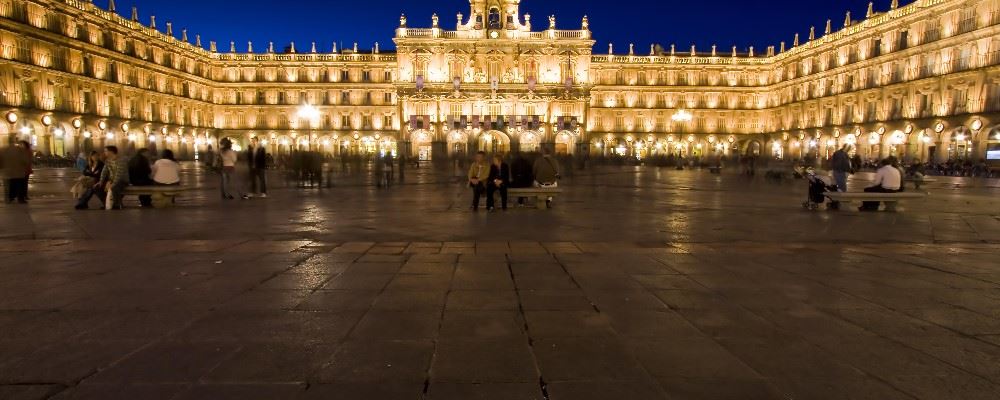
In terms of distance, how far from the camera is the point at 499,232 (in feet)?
29.6

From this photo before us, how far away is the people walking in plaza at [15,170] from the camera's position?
13.2 meters

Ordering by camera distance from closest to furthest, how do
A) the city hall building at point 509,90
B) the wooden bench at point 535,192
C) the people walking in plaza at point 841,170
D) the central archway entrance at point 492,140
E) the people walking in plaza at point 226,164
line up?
1. the wooden bench at point 535,192
2. the people walking in plaza at point 841,170
3. the people walking in plaza at point 226,164
4. the city hall building at point 509,90
5. the central archway entrance at point 492,140

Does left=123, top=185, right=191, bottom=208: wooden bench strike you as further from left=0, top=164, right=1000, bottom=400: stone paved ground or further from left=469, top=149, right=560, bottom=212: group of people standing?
left=469, top=149, right=560, bottom=212: group of people standing

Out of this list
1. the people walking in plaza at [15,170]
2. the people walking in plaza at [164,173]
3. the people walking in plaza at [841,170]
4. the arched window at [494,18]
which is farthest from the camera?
the arched window at [494,18]

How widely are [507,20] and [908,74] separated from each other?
37995 mm

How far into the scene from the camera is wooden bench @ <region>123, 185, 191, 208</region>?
12367mm

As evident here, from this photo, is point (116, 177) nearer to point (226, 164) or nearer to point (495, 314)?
point (226, 164)

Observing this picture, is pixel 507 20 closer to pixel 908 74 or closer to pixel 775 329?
pixel 908 74

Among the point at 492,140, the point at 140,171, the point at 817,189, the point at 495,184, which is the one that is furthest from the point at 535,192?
the point at 492,140

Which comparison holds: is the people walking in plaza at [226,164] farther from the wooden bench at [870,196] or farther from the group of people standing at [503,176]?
the wooden bench at [870,196]

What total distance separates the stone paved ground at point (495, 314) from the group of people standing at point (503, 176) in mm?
3183

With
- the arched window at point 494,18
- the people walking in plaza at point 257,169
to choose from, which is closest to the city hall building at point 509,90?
the arched window at point 494,18

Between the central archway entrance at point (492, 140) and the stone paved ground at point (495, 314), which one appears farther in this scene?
the central archway entrance at point (492, 140)

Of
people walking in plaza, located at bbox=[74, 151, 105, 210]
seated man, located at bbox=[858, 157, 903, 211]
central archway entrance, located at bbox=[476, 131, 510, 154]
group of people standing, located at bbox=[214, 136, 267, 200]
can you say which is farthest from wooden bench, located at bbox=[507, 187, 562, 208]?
central archway entrance, located at bbox=[476, 131, 510, 154]
